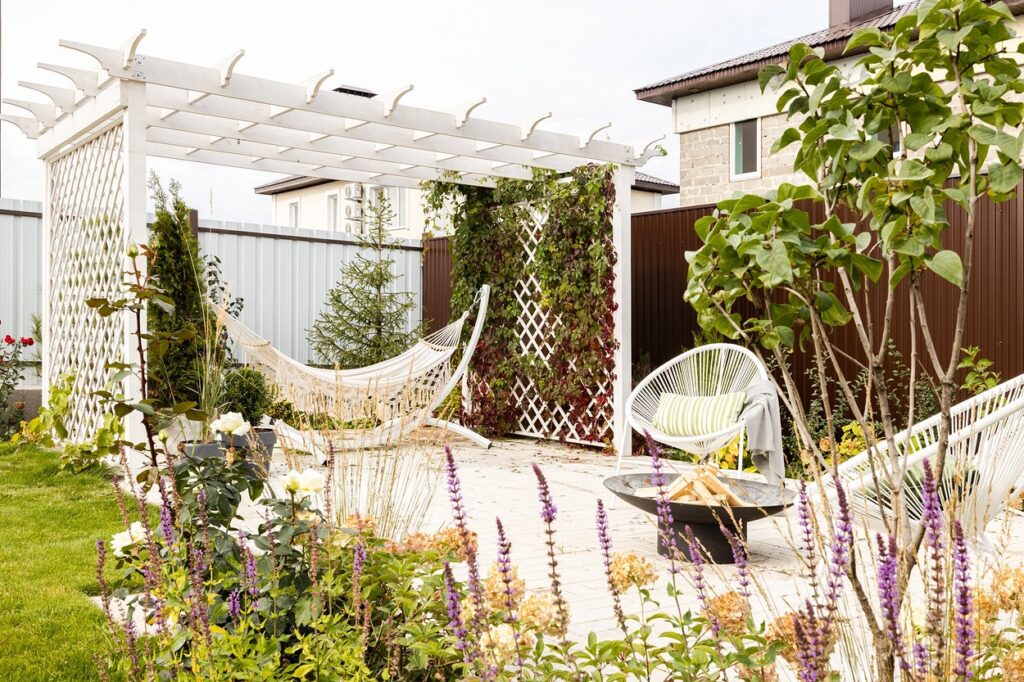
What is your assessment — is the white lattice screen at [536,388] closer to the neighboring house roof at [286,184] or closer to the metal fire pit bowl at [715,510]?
the metal fire pit bowl at [715,510]

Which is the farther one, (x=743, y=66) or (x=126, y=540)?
(x=743, y=66)

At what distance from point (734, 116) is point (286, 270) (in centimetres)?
606

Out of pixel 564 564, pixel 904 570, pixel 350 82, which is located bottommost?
pixel 564 564

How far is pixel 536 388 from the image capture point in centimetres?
664

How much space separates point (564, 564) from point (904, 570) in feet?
6.33

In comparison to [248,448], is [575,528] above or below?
below

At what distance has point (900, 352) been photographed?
5168mm

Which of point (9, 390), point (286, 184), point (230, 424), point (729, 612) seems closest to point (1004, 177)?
point (729, 612)

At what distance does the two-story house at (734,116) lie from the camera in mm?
10508

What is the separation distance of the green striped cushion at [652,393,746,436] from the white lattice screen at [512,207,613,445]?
4.23 ft

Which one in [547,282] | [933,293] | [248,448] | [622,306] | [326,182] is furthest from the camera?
[326,182]

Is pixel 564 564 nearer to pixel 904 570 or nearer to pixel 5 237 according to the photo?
pixel 904 570

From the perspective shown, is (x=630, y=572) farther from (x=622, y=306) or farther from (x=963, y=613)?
(x=622, y=306)

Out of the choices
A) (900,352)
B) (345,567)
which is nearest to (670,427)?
(900,352)
